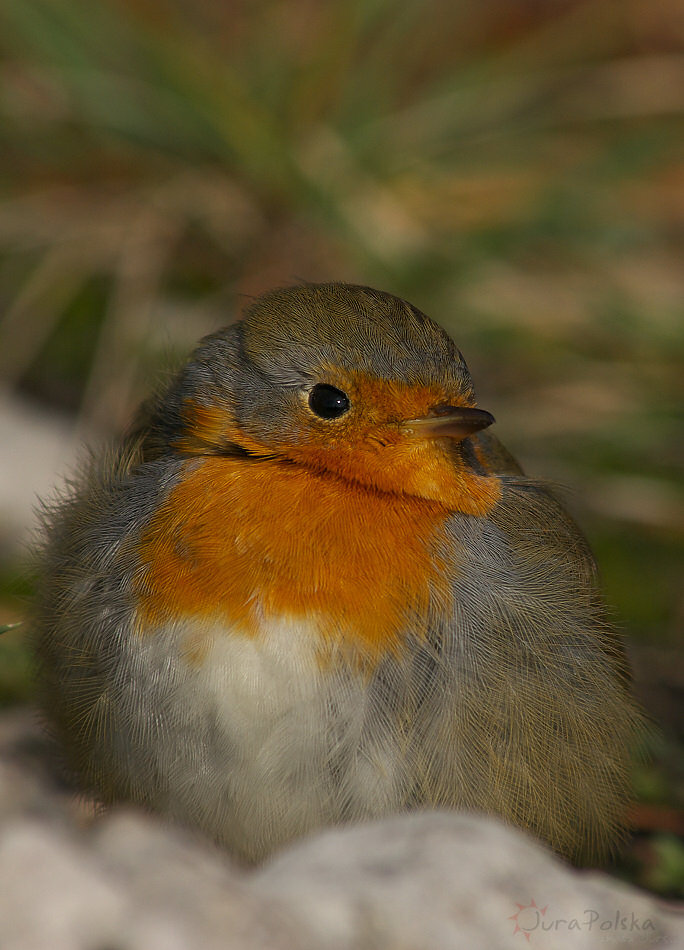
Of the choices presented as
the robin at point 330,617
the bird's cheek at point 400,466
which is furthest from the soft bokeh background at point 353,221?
the bird's cheek at point 400,466

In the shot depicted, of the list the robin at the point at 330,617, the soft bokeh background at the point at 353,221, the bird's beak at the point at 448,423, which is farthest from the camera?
the soft bokeh background at the point at 353,221

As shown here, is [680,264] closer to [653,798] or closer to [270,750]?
[653,798]

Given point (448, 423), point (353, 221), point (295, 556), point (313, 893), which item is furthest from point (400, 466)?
point (353, 221)

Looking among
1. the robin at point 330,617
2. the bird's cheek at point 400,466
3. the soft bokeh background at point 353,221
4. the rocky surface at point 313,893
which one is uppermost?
the soft bokeh background at point 353,221

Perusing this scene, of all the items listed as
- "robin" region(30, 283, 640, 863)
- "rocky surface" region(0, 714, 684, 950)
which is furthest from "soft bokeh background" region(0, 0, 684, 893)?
"rocky surface" region(0, 714, 684, 950)

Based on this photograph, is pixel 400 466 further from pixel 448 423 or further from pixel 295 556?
pixel 295 556

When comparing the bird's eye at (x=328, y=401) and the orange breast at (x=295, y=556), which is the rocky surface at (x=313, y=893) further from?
the bird's eye at (x=328, y=401)
